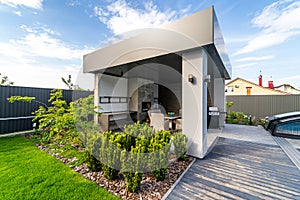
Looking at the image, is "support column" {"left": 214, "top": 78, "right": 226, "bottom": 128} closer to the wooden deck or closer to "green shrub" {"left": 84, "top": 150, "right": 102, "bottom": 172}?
the wooden deck

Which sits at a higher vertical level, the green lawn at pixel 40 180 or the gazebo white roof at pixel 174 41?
the gazebo white roof at pixel 174 41

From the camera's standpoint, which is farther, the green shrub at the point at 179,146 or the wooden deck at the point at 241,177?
the green shrub at the point at 179,146

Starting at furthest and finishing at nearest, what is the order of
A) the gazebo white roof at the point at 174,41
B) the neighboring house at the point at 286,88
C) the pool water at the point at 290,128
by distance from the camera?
the neighboring house at the point at 286,88, the pool water at the point at 290,128, the gazebo white roof at the point at 174,41

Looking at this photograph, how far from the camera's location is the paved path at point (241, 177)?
2143 mm

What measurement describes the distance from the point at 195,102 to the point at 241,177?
178 cm

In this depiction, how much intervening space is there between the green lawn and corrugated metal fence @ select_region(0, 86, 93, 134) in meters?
2.73

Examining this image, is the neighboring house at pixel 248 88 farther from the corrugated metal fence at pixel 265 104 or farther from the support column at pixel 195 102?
the support column at pixel 195 102

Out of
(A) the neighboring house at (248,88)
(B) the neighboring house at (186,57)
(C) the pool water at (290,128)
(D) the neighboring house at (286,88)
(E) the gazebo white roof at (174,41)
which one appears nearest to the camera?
(E) the gazebo white roof at (174,41)

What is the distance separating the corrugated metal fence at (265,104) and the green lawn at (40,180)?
11.5 meters

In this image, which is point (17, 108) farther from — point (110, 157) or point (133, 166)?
point (133, 166)

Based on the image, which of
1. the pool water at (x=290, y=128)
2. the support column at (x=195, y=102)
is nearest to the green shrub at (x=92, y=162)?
the support column at (x=195, y=102)

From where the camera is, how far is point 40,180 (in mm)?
2480

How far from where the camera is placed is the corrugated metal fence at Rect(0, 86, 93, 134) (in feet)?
17.9

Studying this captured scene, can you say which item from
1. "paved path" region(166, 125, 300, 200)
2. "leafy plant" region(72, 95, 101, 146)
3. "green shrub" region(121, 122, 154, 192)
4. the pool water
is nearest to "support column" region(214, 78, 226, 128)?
the pool water
